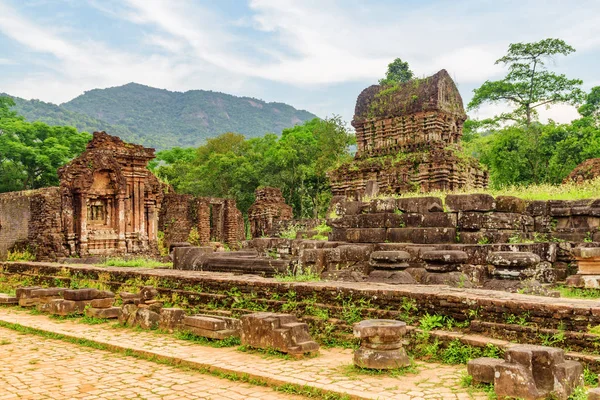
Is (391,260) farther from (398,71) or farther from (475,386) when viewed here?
(398,71)

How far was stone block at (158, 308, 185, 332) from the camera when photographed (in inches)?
322

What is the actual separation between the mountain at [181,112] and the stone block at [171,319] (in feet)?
371

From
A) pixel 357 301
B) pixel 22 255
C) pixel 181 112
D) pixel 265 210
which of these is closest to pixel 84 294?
pixel 357 301

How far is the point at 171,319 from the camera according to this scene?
821 cm

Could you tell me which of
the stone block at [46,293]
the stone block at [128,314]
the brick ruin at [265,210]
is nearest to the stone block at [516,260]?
the stone block at [128,314]

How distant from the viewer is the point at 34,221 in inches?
709

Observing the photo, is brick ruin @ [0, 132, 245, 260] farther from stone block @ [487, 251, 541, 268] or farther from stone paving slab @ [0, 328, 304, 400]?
stone block @ [487, 251, 541, 268]

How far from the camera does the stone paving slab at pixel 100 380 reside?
5.26 m

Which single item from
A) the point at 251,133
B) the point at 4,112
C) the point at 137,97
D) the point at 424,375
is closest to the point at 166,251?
the point at 424,375

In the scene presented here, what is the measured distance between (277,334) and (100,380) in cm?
202

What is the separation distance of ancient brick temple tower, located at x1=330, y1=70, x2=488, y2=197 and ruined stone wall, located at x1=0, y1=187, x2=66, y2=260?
10394 millimetres

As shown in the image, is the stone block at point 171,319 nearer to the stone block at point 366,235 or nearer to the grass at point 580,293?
the stone block at point 366,235

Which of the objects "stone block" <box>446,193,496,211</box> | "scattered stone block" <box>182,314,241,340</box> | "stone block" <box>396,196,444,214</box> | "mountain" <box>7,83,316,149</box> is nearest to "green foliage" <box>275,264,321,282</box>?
"scattered stone block" <box>182,314,241,340</box>

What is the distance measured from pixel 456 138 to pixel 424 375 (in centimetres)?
1720
